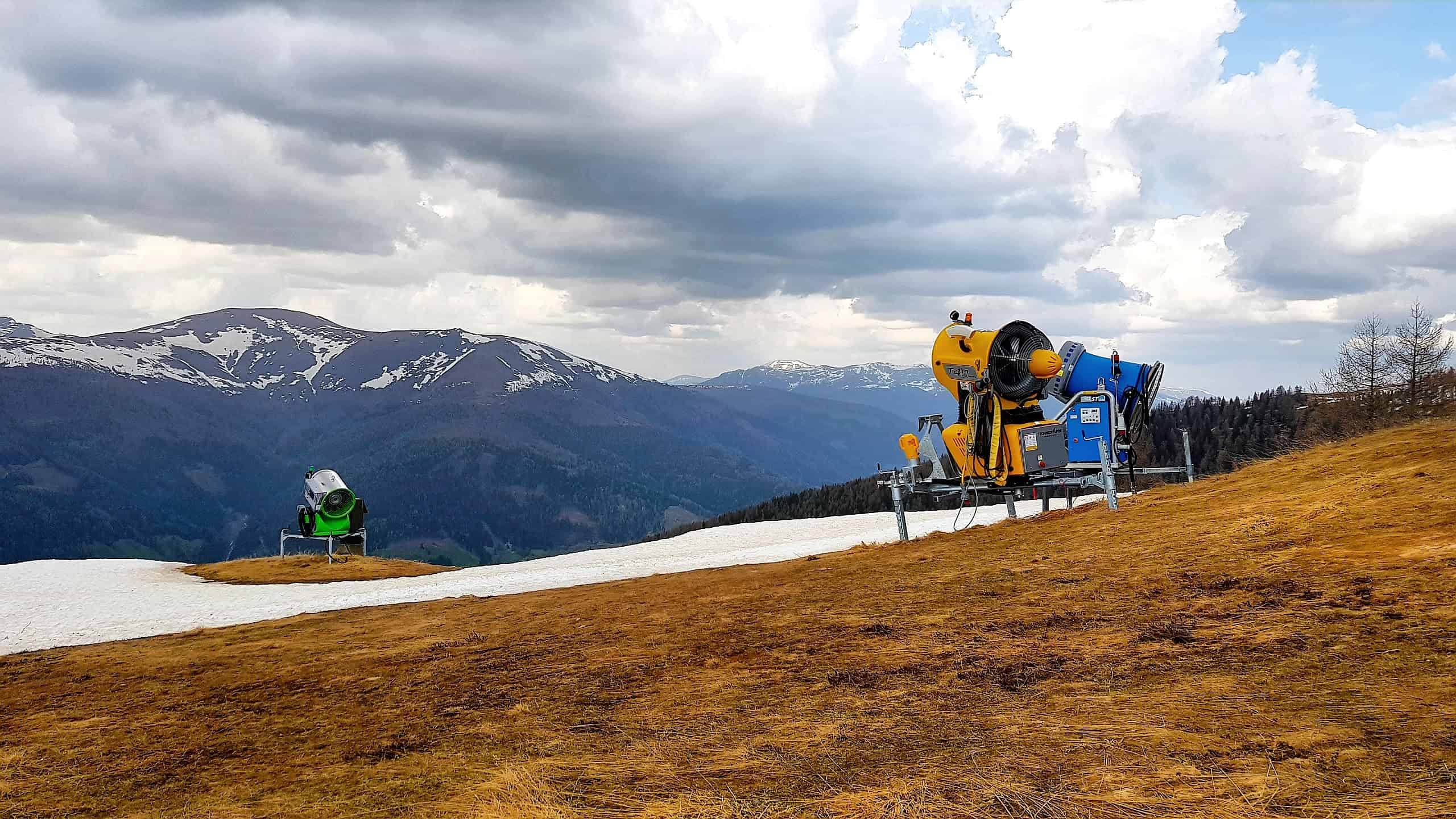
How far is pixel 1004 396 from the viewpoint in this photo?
64.3 feet

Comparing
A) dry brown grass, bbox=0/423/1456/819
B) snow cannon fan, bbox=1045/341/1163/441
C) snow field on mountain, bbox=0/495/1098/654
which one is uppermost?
snow cannon fan, bbox=1045/341/1163/441

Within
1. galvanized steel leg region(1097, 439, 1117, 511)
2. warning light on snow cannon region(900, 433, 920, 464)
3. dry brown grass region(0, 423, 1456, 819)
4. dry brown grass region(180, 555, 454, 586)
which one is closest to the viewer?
dry brown grass region(0, 423, 1456, 819)

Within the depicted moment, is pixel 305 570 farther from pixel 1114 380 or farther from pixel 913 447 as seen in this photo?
pixel 1114 380

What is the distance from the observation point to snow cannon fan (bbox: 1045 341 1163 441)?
19859 mm

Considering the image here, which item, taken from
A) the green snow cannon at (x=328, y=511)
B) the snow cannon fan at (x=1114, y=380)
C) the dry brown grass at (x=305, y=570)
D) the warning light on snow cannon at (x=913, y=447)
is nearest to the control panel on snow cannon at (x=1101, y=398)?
the snow cannon fan at (x=1114, y=380)

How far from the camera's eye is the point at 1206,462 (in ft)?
347

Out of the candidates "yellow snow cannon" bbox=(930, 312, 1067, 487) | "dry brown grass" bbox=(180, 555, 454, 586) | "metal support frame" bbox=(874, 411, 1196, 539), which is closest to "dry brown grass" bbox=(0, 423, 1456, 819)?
"metal support frame" bbox=(874, 411, 1196, 539)

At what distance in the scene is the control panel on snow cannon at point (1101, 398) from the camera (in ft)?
62.1

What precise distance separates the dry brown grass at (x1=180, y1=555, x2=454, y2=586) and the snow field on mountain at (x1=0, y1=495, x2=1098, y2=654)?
0.99m

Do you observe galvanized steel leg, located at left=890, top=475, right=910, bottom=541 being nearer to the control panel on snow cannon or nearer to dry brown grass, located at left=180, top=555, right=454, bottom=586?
the control panel on snow cannon

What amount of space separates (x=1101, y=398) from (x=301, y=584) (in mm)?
23721

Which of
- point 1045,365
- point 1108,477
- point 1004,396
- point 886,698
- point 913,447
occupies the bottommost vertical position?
point 886,698

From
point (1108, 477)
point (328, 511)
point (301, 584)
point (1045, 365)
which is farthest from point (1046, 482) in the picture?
point (328, 511)

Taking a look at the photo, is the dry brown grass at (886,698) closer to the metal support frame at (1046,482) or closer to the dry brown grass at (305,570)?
the metal support frame at (1046,482)
